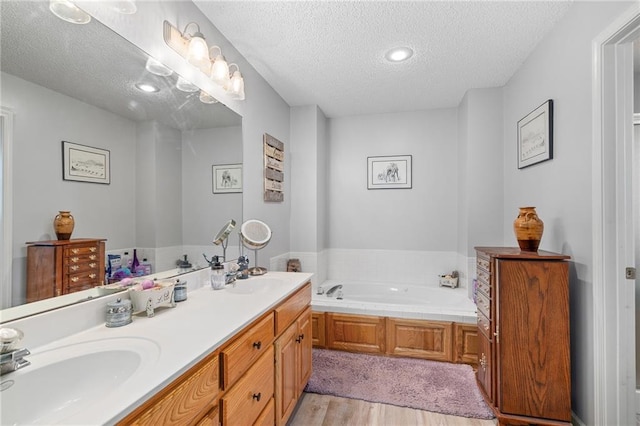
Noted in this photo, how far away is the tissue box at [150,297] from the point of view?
121cm

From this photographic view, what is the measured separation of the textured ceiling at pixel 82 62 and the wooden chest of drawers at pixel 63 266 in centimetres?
55

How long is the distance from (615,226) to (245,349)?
1.91 m

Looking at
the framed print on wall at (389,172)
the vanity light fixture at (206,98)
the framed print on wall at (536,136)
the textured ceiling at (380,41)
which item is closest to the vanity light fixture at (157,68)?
the vanity light fixture at (206,98)

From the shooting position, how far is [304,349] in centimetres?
196

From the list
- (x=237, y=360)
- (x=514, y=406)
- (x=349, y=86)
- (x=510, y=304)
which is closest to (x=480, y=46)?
(x=349, y=86)

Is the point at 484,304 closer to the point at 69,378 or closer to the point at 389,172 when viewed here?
the point at 389,172

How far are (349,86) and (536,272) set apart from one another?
A: 85.9 inches

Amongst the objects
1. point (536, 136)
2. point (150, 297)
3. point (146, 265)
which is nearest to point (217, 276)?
point (146, 265)

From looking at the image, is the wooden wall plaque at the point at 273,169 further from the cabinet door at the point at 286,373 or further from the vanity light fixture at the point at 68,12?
the vanity light fixture at the point at 68,12

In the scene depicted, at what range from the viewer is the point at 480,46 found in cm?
218

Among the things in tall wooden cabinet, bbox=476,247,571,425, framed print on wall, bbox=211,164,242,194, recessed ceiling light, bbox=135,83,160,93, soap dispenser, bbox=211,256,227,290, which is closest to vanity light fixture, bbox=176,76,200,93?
recessed ceiling light, bbox=135,83,160,93

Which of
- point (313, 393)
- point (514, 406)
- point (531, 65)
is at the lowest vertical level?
point (313, 393)

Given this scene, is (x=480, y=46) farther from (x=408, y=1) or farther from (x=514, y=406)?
(x=514, y=406)

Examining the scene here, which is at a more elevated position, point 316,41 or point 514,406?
point 316,41
